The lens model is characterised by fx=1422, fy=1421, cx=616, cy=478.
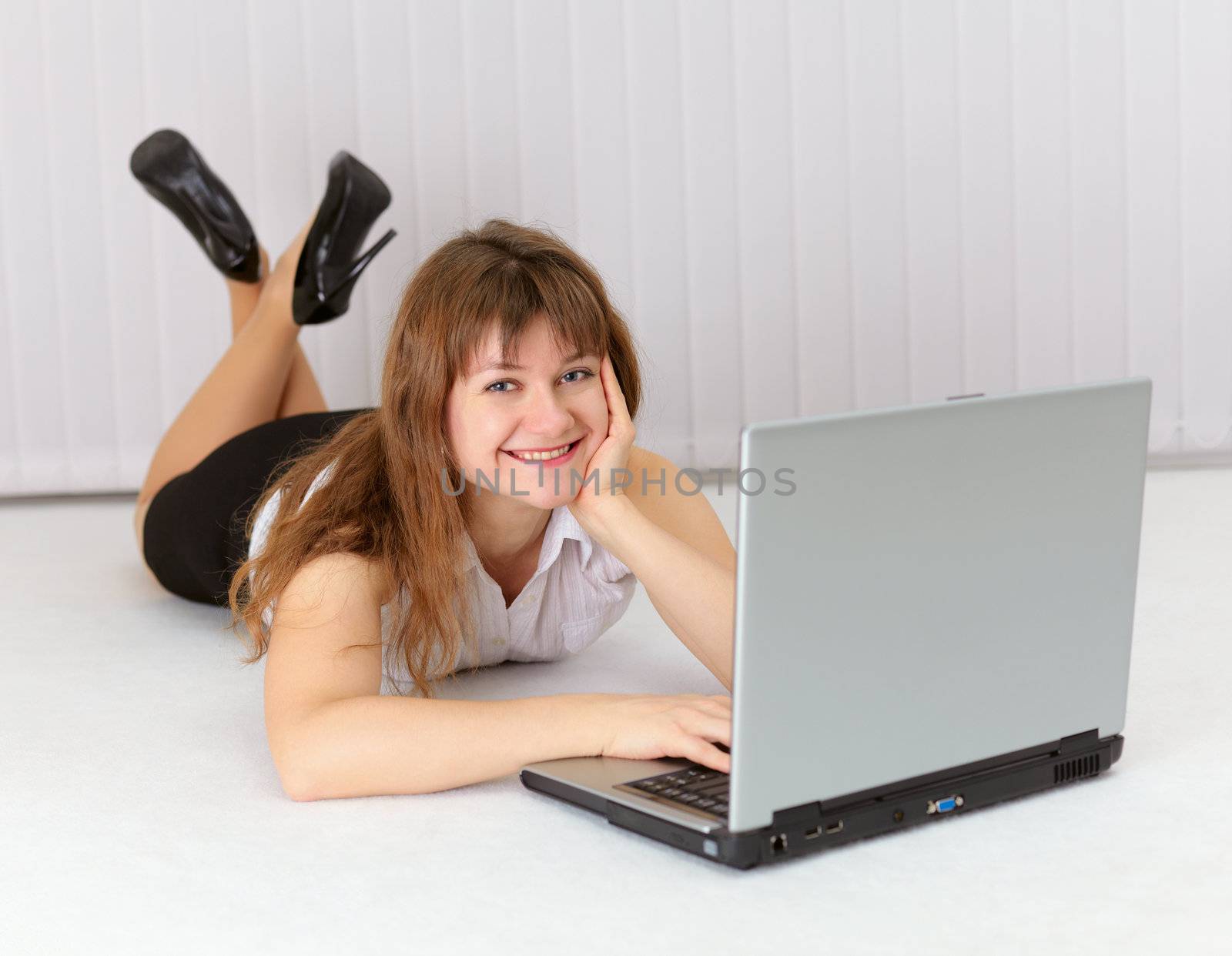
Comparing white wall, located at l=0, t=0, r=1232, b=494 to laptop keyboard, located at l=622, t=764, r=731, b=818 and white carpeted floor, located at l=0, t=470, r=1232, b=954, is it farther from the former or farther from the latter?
laptop keyboard, located at l=622, t=764, r=731, b=818

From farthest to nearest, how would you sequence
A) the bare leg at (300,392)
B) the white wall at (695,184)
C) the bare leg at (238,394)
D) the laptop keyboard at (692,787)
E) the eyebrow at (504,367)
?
the white wall at (695,184)
the bare leg at (300,392)
the bare leg at (238,394)
the eyebrow at (504,367)
the laptop keyboard at (692,787)

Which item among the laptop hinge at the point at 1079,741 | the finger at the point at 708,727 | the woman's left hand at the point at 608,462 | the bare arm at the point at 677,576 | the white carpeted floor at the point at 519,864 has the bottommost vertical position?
the white carpeted floor at the point at 519,864

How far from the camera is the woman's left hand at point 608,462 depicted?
1601mm

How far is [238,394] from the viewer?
2668 mm

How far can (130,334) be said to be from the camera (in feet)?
12.2

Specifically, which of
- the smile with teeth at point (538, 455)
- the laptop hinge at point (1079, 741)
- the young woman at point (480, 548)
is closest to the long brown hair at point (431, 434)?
the young woman at point (480, 548)

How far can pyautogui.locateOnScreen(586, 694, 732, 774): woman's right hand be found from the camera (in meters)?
1.36

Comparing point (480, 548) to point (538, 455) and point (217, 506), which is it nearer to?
point (538, 455)

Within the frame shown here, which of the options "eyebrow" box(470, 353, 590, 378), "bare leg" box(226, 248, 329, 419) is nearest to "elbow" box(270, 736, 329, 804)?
"eyebrow" box(470, 353, 590, 378)

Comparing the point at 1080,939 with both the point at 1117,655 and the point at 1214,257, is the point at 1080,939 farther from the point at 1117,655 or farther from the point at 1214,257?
the point at 1214,257

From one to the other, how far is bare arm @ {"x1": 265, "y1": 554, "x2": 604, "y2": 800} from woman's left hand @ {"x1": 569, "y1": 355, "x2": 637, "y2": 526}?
0.24 m

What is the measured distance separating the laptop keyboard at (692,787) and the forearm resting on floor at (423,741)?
0.10 meters

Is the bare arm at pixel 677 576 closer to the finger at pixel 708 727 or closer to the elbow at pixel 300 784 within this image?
the finger at pixel 708 727

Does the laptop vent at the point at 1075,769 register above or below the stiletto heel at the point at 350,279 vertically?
below
